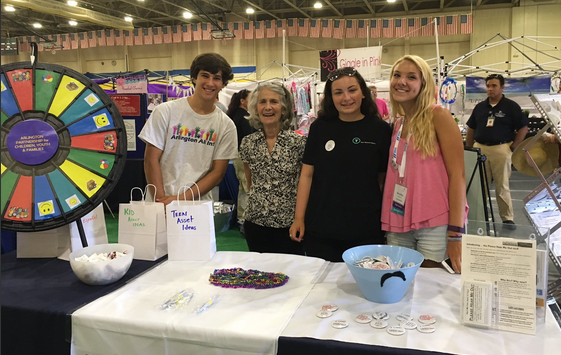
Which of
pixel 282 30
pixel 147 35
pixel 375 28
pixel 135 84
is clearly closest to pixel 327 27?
pixel 375 28

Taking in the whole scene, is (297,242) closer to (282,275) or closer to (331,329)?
(282,275)

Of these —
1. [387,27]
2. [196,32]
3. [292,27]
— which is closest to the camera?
[387,27]

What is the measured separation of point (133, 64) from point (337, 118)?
1545 cm

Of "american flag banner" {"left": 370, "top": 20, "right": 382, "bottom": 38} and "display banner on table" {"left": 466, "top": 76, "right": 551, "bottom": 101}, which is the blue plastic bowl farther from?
"american flag banner" {"left": 370, "top": 20, "right": 382, "bottom": 38}

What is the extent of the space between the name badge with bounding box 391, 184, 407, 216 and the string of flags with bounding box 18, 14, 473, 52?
8.80m

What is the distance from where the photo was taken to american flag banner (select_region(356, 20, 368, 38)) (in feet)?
37.1

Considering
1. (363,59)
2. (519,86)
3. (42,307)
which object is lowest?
(42,307)

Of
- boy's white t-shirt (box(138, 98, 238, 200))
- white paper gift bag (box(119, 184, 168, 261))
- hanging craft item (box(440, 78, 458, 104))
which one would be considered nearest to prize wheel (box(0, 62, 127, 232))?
white paper gift bag (box(119, 184, 168, 261))

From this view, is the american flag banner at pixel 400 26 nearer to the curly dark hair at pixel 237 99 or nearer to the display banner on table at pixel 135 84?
the display banner on table at pixel 135 84

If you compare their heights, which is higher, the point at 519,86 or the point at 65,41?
the point at 65,41

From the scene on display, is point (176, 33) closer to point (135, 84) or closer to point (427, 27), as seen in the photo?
point (135, 84)

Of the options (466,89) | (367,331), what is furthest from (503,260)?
(466,89)

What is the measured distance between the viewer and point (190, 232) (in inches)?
59.0

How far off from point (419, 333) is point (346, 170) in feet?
2.49
